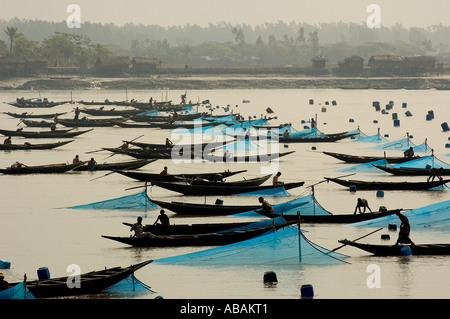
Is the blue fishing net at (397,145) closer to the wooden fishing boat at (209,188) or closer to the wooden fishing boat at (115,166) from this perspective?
the wooden fishing boat at (115,166)

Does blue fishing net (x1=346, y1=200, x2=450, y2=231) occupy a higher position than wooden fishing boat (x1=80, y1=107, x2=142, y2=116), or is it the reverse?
blue fishing net (x1=346, y1=200, x2=450, y2=231)

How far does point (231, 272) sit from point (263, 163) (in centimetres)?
2521

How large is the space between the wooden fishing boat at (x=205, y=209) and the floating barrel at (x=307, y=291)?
889 centimetres

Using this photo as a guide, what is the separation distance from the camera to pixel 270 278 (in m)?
22.5

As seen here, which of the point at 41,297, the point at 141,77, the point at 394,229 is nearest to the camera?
the point at 41,297

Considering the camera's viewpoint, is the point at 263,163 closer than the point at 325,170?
No

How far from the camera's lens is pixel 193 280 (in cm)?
2297

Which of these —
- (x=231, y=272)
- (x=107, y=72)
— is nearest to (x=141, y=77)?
(x=107, y=72)

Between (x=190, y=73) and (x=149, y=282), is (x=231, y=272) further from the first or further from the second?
(x=190, y=73)

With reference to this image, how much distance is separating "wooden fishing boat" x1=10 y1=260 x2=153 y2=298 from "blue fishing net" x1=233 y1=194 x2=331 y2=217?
9.24m

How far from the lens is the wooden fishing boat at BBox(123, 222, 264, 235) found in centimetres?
2658

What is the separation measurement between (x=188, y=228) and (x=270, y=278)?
497 cm

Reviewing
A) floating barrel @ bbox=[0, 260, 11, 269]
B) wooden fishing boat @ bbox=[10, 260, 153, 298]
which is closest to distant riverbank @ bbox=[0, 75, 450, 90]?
floating barrel @ bbox=[0, 260, 11, 269]

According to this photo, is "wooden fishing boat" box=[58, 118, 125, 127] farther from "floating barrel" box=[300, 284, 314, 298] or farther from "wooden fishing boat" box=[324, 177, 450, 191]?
"floating barrel" box=[300, 284, 314, 298]
